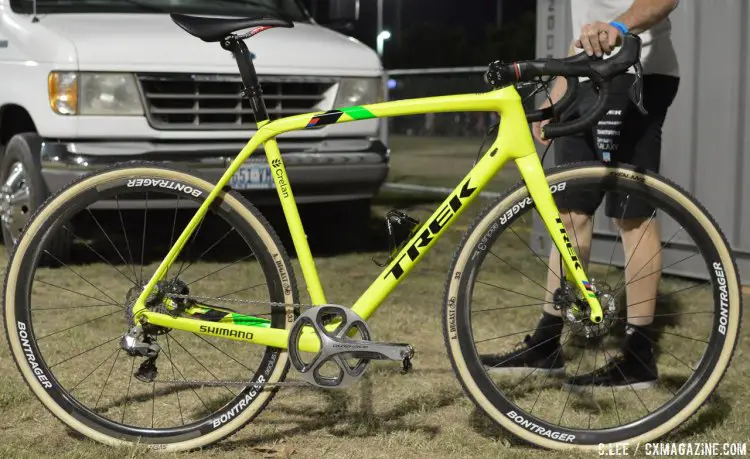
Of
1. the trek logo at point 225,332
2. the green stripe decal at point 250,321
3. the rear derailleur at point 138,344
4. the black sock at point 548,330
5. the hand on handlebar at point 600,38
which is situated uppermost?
the hand on handlebar at point 600,38

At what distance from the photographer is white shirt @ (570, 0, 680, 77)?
172 inches

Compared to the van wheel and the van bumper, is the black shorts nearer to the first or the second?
the van bumper

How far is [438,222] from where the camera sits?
365 cm

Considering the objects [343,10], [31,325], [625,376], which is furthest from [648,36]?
[343,10]

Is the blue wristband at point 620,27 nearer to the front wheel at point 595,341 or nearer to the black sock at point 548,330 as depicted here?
the front wheel at point 595,341

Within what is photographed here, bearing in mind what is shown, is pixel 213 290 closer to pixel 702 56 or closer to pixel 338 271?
pixel 338 271

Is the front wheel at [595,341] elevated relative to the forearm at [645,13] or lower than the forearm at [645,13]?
lower

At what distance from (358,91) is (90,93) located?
170cm

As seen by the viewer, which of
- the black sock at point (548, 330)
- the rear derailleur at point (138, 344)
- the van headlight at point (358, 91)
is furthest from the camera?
the van headlight at point (358, 91)

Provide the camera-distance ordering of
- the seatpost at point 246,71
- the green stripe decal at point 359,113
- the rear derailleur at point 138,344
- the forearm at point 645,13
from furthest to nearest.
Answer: the forearm at point 645,13 → the rear derailleur at point 138,344 → the seatpost at point 246,71 → the green stripe decal at point 359,113

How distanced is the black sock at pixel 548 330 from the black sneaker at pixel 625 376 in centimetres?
23

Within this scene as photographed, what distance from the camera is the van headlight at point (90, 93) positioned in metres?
6.61

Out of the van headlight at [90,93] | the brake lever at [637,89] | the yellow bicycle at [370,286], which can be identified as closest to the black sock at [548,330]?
the yellow bicycle at [370,286]

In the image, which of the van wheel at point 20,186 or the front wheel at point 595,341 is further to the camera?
the van wheel at point 20,186
